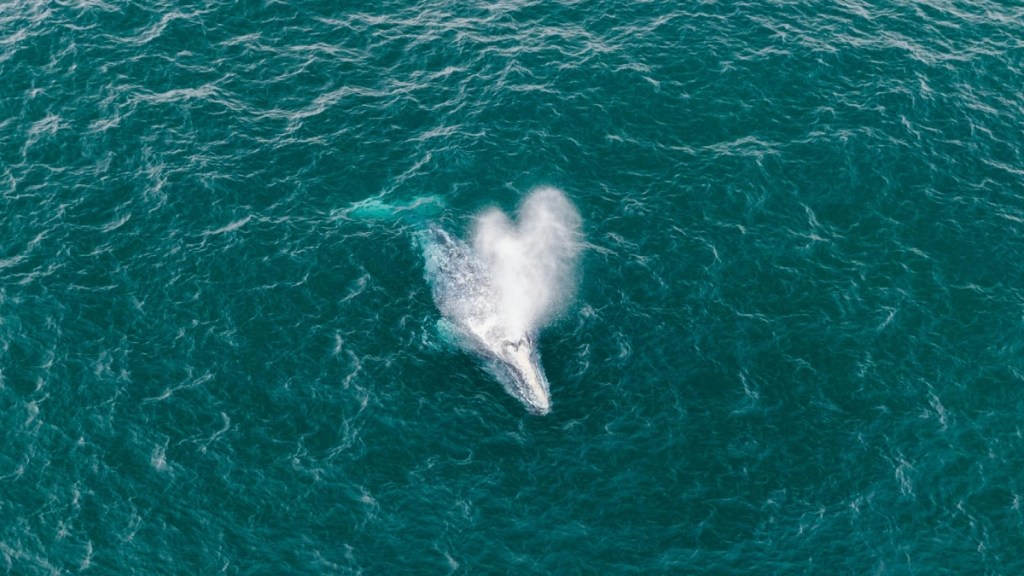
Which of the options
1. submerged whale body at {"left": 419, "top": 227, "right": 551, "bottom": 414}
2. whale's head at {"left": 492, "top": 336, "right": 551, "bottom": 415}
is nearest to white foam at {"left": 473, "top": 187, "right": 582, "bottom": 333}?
submerged whale body at {"left": 419, "top": 227, "right": 551, "bottom": 414}

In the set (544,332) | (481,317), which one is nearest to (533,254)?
(481,317)

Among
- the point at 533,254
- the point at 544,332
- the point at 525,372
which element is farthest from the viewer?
the point at 533,254

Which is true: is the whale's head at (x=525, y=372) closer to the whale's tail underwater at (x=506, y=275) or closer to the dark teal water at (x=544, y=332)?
the whale's tail underwater at (x=506, y=275)

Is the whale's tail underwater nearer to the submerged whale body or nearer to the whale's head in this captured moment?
the submerged whale body

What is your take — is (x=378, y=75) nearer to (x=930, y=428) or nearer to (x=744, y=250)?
(x=744, y=250)

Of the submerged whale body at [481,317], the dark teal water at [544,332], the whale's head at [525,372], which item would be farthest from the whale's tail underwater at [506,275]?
the dark teal water at [544,332]

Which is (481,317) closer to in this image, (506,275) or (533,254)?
(506,275)

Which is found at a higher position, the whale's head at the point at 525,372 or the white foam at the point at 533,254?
the white foam at the point at 533,254
